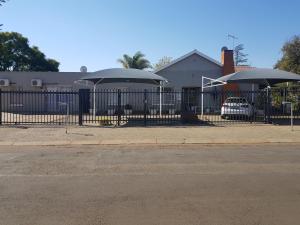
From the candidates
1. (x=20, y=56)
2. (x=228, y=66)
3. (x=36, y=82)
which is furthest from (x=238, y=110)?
(x=20, y=56)

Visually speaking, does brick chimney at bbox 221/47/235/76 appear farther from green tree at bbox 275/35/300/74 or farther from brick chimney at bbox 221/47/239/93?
green tree at bbox 275/35/300/74

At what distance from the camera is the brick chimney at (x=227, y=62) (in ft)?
128

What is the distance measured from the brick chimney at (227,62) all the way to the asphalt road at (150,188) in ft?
85.6

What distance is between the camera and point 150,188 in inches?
326

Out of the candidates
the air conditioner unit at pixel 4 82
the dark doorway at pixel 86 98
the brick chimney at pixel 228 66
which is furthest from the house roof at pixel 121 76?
the air conditioner unit at pixel 4 82

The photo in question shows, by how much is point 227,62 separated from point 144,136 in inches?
886

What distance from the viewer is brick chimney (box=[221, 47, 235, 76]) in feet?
128

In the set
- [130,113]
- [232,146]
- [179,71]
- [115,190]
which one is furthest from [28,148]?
[179,71]

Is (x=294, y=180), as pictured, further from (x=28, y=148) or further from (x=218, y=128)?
(x=218, y=128)

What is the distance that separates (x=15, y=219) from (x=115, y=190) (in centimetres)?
217

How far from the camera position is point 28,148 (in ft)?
50.0

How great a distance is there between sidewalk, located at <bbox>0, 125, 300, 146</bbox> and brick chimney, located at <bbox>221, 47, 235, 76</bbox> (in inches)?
697

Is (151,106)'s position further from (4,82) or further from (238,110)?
(4,82)

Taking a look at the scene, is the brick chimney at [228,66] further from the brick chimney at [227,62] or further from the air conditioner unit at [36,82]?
the air conditioner unit at [36,82]
